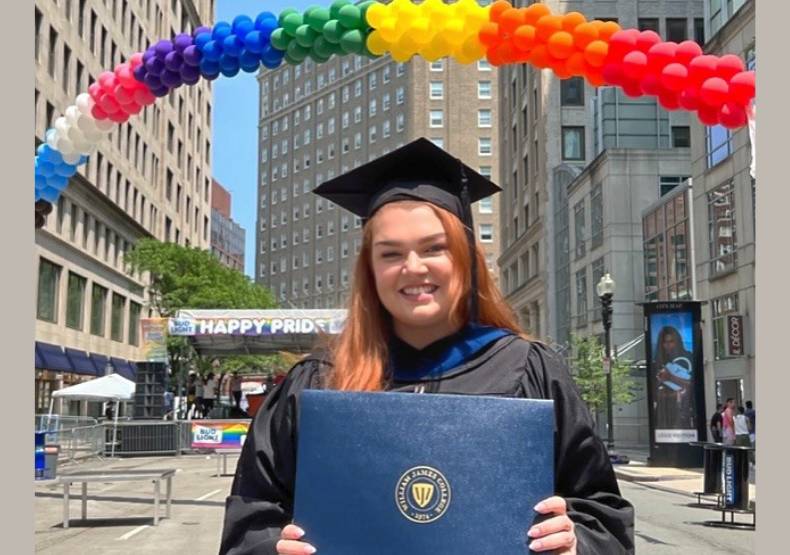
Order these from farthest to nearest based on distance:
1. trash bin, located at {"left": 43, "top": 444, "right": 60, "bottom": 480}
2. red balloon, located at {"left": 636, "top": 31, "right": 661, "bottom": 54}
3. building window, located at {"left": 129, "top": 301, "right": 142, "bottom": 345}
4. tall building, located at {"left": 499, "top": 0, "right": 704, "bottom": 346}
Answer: building window, located at {"left": 129, "top": 301, "right": 142, "bottom": 345} → tall building, located at {"left": 499, "top": 0, "right": 704, "bottom": 346} → trash bin, located at {"left": 43, "top": 444, "right": 60, "bottom": 480} → red balloon, located at {"left": 636, "top": 31, "right": 661, "bottom": 54}

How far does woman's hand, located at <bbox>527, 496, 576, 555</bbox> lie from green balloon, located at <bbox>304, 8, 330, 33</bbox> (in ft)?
19.4

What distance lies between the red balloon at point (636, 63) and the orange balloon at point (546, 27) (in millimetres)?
A: 597

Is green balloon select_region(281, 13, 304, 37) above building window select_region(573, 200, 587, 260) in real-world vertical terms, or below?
below

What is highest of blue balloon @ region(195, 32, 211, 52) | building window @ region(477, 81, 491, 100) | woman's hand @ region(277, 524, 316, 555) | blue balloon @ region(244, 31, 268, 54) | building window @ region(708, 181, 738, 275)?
building window @ region(477, 81, 491, 100)

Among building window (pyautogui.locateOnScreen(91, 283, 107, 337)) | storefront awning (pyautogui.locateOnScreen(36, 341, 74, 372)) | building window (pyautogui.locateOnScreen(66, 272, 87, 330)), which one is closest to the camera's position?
storefront awning (pyautogui.locateOnScreen(36, 341, 74, 372))

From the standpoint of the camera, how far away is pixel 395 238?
2471 millimetres

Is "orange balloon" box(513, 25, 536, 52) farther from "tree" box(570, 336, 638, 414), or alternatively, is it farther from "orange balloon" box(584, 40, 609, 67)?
"tree" box(570, 336, 638, 414)

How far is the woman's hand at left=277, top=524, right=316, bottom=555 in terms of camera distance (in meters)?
2.08

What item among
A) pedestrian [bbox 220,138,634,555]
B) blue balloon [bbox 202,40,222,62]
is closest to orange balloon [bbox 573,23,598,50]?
blue balloon [bbox 202,40,222,62]

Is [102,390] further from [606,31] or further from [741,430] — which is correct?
[606,31]

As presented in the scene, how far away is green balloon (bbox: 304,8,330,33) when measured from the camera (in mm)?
7333

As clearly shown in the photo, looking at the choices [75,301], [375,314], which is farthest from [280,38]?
[75,301]

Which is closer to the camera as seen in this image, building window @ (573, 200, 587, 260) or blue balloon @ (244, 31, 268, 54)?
blue balloon @ (244, 31, 268, 54)

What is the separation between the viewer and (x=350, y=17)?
283 inches
